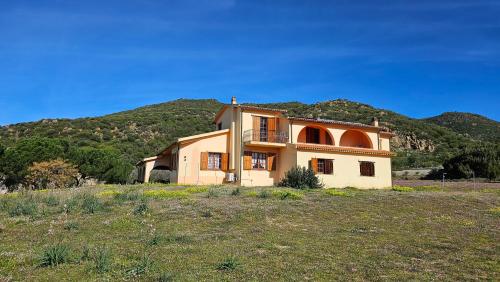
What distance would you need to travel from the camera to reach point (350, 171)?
30.9m

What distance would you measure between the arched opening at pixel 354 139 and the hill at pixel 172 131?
20.8 metres

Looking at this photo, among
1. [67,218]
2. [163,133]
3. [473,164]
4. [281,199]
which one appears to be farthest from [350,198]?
[163,133]

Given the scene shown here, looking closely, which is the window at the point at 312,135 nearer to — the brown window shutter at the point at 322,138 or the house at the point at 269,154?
the house at the point at 269,154

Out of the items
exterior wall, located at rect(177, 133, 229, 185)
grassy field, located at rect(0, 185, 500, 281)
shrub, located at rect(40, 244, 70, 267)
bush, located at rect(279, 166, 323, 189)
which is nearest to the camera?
grassy field, located at rect(0, 185, 500, 281)

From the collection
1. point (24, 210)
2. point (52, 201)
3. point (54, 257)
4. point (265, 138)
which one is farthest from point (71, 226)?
point (265, 138)

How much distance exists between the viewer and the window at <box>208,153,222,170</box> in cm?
3045

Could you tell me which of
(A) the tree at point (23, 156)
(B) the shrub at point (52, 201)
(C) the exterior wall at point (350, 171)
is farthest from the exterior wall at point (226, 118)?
(B) the shrub at point (52, 201)

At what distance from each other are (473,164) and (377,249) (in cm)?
3888

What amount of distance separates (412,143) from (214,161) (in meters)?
40.2

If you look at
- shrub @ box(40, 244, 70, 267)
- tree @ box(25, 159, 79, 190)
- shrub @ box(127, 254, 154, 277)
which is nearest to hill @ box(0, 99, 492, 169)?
tree @ box(25, 159, 79, 190)

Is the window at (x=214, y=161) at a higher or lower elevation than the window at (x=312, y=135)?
lower

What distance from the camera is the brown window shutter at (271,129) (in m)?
31.0

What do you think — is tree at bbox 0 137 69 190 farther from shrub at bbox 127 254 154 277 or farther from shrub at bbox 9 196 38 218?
shrub at bbox 127 254 154 277

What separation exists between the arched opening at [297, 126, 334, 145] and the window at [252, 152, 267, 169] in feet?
11.6
